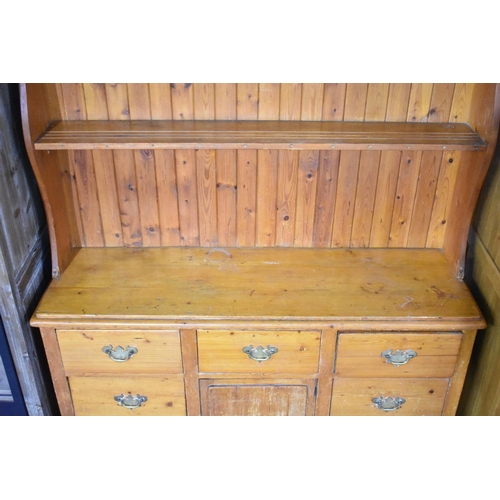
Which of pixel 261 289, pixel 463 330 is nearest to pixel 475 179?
pixel 463 330

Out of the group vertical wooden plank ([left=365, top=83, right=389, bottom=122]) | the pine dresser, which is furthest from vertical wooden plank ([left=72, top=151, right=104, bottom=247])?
vertical wooden plank ([left=365, top=83, right=389, bottom=122])

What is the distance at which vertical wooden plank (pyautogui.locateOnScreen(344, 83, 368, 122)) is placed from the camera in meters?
2.07

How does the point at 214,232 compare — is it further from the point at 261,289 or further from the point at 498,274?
the point at 498,274

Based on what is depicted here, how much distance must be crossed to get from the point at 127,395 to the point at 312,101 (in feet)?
4.44

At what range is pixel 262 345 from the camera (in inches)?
82.7

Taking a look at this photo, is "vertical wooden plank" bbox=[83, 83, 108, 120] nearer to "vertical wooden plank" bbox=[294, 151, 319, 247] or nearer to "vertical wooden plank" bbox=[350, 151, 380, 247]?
"vertical wooden plank" bbox=[294, 151, 319, 247]

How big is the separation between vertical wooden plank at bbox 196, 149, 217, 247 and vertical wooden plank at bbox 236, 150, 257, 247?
0.33ft

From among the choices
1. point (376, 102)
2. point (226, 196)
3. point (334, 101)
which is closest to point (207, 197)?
point (226, 196)

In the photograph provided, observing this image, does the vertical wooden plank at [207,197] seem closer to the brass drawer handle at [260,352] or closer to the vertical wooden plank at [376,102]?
the brass drawer handle at [260,352]

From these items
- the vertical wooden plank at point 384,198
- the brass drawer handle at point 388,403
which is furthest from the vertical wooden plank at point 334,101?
the brass drawer handle at point 388,403

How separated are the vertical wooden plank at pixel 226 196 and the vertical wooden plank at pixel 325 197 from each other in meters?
0.34

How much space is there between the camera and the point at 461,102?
2102mm

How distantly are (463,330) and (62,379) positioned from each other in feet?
5.06

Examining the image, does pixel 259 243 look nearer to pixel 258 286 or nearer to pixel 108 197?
pixel 258 286
